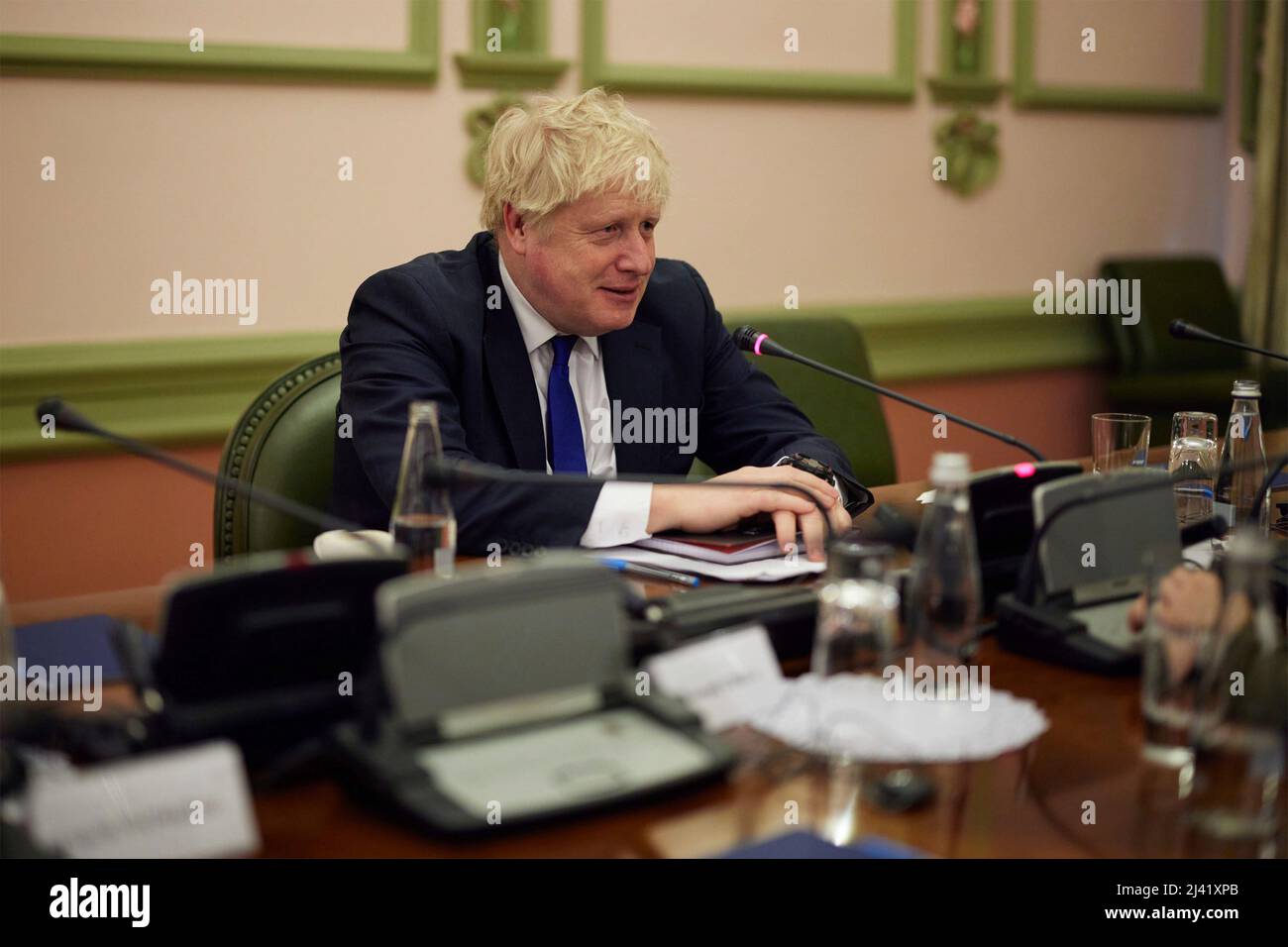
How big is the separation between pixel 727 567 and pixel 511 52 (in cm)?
200

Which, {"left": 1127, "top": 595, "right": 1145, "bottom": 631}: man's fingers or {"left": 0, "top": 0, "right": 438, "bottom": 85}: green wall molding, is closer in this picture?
{"left": 1127, "top": 595, "right": 1145, "bottom": 631}: man's fingers

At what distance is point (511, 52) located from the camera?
3297 mm

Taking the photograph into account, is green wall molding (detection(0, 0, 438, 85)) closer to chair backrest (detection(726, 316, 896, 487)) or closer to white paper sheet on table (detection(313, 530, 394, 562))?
chair backrest (detection(726, 316, 896, 487))

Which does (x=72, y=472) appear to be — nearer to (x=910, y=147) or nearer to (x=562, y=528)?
(x=562, y=528)

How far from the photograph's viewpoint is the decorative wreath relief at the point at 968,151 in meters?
4.12

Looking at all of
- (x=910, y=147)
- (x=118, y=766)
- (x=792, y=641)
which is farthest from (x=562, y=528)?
(x=910, y=147)

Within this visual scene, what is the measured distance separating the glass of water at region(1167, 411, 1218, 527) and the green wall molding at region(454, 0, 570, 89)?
1.80 meters

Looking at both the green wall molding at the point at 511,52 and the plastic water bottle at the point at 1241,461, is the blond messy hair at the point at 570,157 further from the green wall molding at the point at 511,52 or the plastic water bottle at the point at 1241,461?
the green wall molding at the point at 511,52

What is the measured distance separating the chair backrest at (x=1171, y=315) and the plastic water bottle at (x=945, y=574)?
3.29 meters

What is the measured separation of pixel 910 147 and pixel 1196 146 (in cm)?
136

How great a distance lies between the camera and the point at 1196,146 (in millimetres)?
4812

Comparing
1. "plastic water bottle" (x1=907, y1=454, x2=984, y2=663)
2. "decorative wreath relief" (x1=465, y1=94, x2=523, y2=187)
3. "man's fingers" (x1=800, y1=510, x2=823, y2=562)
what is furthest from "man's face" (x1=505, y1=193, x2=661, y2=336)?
"decorative wreath relief" (x1=465, y1=94, x2=523, y2=187)

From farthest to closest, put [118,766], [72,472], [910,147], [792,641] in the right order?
[910,147]
[72,472]
[792,641]
[118,766]

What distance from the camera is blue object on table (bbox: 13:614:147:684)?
131cm
